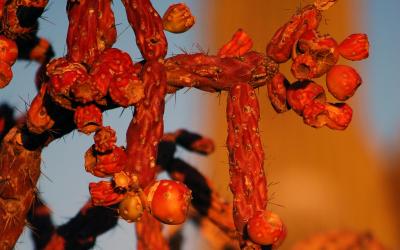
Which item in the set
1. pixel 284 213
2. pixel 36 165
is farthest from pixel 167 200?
pixel 284 213

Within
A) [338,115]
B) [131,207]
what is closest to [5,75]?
[131,207]

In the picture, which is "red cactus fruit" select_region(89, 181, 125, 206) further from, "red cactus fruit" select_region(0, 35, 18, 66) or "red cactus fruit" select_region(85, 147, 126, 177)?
"red cactus fruit" select_region(0, 35, 18, 66)

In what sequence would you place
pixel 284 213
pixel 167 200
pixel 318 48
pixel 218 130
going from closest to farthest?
pixel 167 200, pixel 318 48, pixel 284 213, pixel 218 130

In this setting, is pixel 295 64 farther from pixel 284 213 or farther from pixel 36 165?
pixel 284 213

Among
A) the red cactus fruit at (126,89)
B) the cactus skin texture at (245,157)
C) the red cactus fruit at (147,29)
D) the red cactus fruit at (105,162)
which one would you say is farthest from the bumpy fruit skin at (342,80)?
the red cactus fruit at (105,162)

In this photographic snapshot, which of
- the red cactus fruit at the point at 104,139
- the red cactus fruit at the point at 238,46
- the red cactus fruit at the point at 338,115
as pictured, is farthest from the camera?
the red cactus fruit at the point at 238,46

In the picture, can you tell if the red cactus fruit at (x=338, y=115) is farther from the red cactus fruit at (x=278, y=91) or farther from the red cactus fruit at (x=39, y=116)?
the red cactus fruit at (x=39, y=116)
